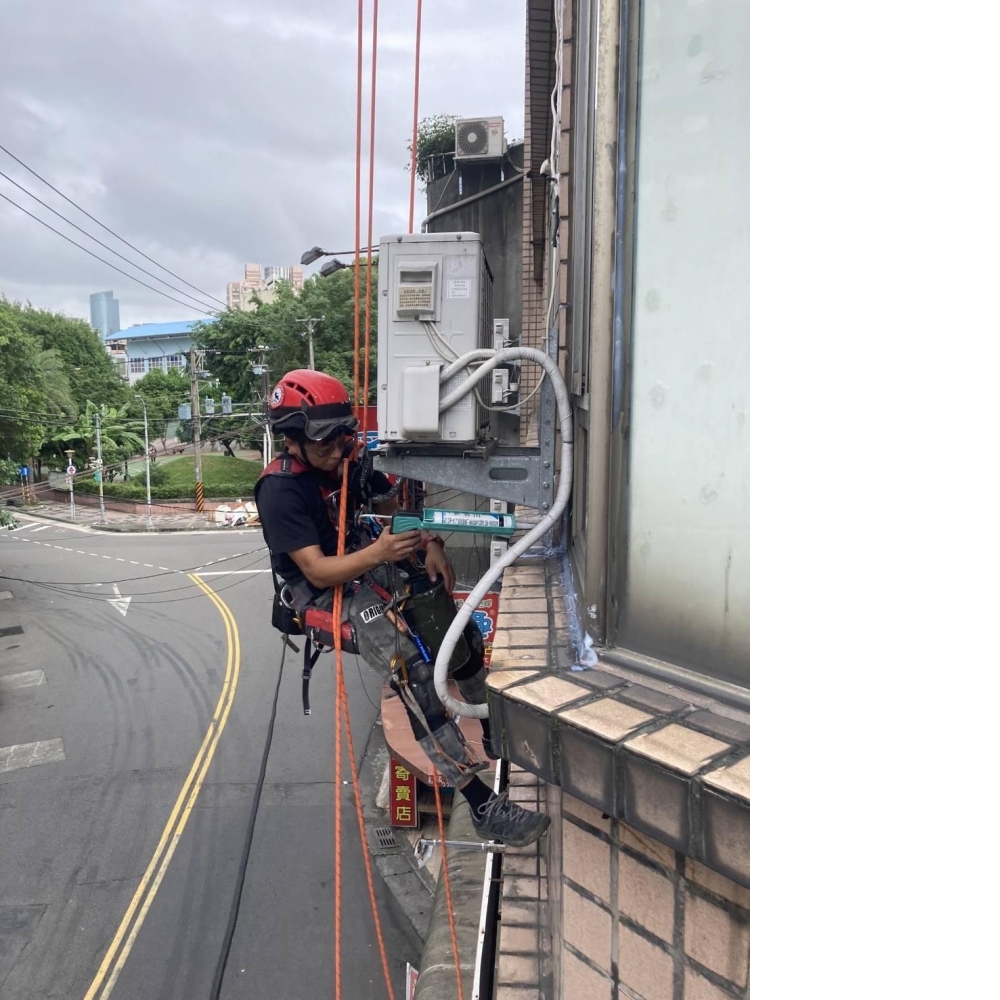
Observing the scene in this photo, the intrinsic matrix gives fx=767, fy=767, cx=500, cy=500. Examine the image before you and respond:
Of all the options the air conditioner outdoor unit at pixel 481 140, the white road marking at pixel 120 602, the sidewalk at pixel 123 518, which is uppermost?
the air conditioner outdoor unit at pixel 481 140

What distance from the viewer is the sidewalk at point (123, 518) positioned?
1471 inches

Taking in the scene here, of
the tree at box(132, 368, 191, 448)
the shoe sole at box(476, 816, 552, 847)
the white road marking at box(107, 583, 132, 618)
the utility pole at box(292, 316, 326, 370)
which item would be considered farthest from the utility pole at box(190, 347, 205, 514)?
the shoe sole at box(476, 816, 552, 847)

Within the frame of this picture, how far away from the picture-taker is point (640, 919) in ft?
5.69

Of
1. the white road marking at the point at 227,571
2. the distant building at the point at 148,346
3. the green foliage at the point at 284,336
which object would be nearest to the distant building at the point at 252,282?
the distant building at the point at 148,346

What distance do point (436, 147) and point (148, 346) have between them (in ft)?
346

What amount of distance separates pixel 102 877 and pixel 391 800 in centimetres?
426

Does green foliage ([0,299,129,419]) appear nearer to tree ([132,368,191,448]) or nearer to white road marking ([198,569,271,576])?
tree ([132,368,191,448])

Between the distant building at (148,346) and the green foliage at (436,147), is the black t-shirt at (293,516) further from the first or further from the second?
the distant building at (148,346)

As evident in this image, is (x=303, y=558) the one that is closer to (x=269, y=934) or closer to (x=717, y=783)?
(x=717, y=783)

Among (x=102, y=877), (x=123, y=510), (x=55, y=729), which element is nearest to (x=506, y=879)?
(x=102, y=877)

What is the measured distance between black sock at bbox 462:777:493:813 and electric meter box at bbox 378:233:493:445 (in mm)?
1702

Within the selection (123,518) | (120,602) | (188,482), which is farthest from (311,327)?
(120,602)

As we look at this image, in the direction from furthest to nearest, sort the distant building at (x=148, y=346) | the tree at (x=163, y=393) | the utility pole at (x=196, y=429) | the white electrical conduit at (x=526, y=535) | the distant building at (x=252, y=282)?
the distant building at (x=252, y=282)
the distant building at (x=148, y=346)
the tree at (x=163, y=393)
the utility pole at (x=196, y=429)
the white electrical conduit at (x=526, y=535)

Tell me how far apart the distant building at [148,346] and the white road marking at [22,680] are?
317ft
